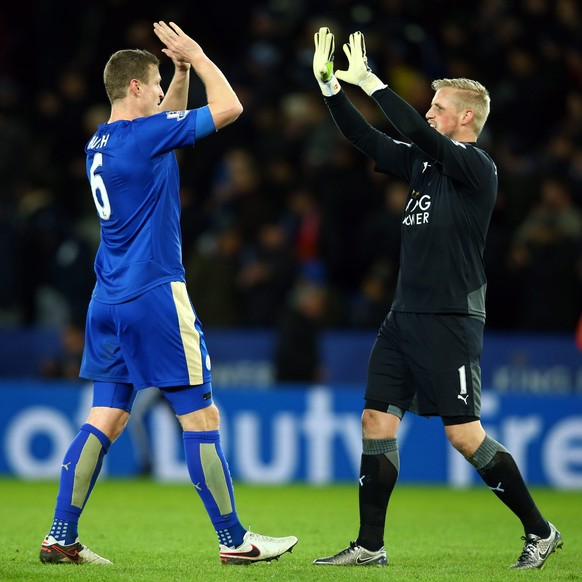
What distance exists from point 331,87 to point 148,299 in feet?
4.76

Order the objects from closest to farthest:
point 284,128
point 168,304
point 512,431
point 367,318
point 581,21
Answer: point 168,304 → point 512,431 → point 367,318 → point 284,128 → point 581,21

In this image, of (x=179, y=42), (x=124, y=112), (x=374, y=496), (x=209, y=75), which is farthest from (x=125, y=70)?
(x=374, y=496)

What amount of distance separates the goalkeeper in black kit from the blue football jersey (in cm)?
95

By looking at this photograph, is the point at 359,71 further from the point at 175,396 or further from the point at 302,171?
the point at 302,171

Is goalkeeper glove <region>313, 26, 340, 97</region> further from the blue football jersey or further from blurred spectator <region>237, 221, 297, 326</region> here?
blurred spectator <region>237, 221, 297, 326</region>

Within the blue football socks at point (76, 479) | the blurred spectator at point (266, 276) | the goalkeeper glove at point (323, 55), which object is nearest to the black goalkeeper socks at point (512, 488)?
the blue football socks at point (76, 479)

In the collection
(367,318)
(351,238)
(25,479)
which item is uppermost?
(351,238)

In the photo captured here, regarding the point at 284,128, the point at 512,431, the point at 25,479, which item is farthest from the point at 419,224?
the point at 284,128

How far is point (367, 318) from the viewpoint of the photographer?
13305 millimetres

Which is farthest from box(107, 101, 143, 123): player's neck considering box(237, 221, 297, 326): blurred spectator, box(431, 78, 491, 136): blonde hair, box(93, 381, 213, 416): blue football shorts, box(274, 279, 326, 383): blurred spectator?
box(237, 221, 297, 326): blurred spectator

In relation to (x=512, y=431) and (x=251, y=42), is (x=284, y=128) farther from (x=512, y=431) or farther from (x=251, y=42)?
(x=512, y=431)

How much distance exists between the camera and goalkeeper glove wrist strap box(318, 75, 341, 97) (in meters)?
6.40

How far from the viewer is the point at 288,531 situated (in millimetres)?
8078

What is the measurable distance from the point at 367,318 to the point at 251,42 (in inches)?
199
